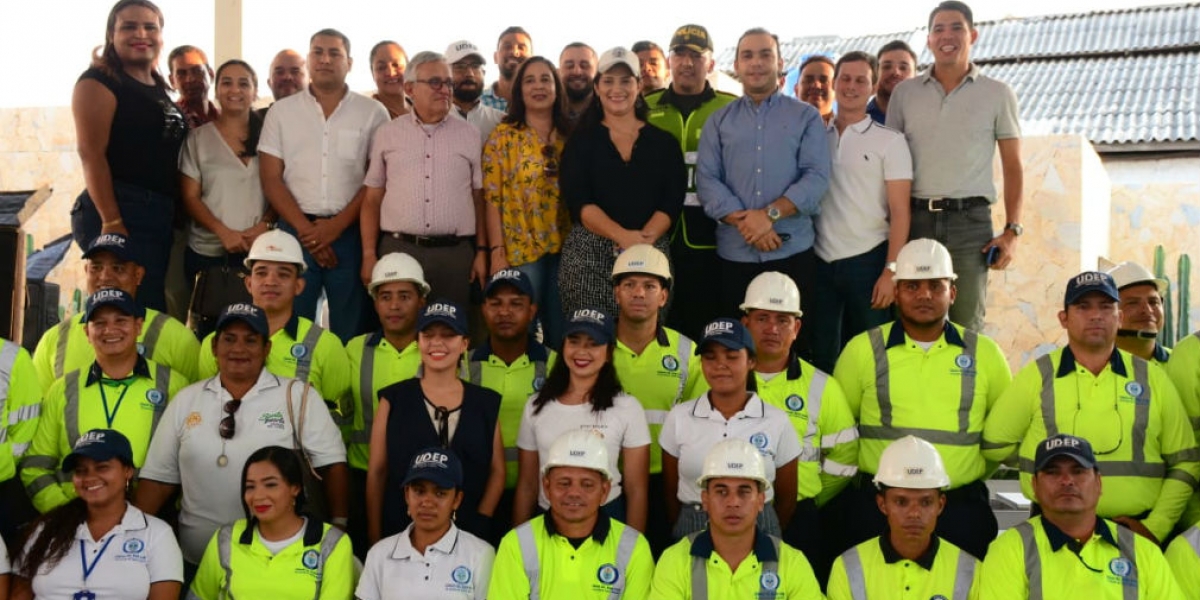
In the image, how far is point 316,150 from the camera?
6.54 metres

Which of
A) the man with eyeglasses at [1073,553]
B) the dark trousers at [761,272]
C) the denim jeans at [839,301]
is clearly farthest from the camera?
the denim jeans at [839,301]

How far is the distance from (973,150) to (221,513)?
Result: 4028 millimetres

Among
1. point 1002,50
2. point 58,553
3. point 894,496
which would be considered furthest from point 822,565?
point 1002,50

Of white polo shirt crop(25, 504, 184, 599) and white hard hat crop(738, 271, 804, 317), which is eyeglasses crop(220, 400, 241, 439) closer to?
white polo shirt crop(25, 504, 184, 599)

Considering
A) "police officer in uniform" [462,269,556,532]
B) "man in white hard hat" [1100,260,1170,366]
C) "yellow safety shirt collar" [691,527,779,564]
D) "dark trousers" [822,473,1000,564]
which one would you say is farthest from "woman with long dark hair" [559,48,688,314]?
"man in white hard hat" [1100,260,1170,366]

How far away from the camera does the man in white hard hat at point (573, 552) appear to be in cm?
486

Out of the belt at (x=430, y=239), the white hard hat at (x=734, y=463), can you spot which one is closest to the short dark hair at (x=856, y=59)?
the belt at (x=430, y=239)

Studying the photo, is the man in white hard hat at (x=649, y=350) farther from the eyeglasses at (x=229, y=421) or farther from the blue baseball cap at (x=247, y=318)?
the eyeglasses at (x=229, y=421)

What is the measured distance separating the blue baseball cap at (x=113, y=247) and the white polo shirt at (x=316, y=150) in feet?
3.22

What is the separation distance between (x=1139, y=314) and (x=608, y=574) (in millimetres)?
2854

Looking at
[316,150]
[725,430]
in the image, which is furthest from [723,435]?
[316,150]

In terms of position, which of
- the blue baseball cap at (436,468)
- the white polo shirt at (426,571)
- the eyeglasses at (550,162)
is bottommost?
the white polo shirt at (426,571)

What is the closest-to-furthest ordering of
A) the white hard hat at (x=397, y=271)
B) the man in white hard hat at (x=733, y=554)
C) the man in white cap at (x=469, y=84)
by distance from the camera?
the man in white hard hat at (x=733, y=554) < the white hard hat at (x=397, y=271) < the man in white cap at (x=469, y=84)

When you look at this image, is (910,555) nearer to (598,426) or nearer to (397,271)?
(598,426)
